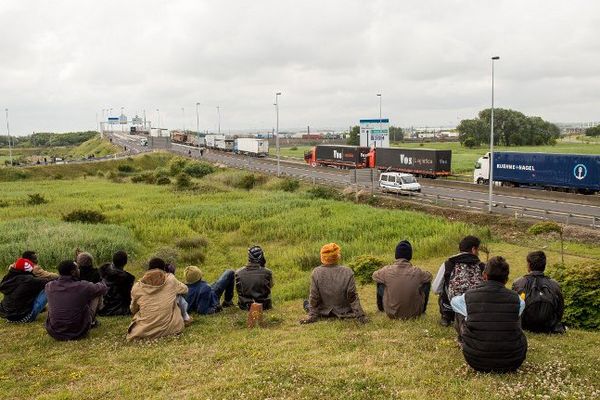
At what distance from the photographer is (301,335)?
8.90 metres

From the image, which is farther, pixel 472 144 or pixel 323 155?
pixel 472 144

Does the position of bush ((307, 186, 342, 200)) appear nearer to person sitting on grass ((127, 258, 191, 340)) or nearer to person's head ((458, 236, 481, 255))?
person sitting on grass ((127, 258, 191, 340))

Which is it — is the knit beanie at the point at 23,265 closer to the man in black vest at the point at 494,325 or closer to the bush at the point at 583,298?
the man in black vest at the point at 494,325

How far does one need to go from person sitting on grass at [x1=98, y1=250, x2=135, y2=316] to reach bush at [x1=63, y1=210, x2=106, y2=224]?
60.7 ft

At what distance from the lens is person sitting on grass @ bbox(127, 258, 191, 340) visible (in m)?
9.20

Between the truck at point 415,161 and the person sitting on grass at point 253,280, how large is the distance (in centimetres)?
4293

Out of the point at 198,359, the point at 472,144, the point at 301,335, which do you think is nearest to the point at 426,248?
the point at 301,335

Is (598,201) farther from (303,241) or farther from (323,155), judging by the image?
(323,155)

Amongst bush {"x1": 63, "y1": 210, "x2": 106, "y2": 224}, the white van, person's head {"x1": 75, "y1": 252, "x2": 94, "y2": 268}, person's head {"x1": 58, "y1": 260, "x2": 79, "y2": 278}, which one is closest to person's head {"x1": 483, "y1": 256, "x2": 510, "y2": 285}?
person's head {"x1": 58, "y1": 260, "x2": 79, "y2": 278}

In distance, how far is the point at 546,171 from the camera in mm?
41625

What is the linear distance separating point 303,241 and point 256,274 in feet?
42.7

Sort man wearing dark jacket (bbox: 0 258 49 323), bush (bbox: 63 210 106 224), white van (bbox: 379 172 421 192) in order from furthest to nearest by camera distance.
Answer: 1. white van (bbox: 379 172 421 192)
2. bush (bbox: 63 210 106 224)
3. man wearing dark jacket (bbox: 0 258 49 323)

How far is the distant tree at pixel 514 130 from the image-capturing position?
112812mm

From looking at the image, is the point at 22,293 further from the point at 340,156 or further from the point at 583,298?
the point at 340,156
